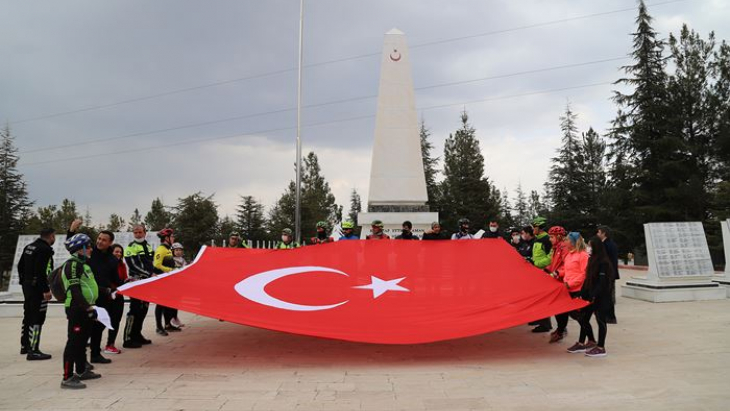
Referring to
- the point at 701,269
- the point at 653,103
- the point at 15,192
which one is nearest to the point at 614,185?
the point at 653,103

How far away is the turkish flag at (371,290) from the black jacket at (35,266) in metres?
1.41

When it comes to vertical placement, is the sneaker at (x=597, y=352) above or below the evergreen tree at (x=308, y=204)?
below

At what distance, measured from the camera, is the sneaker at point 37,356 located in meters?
5.77

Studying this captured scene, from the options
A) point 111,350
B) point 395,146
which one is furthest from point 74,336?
point 395,146

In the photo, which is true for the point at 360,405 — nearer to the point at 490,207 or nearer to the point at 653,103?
the point at 653,103

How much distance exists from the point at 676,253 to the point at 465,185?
1066 inches

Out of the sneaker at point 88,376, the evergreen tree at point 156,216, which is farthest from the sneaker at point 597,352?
the evergreen tree at point 156,216

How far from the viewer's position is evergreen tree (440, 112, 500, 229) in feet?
121

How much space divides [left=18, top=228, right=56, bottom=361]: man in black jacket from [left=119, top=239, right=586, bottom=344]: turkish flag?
142cm

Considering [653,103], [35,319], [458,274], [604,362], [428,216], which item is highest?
[653,103]

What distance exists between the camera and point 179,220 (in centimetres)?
3048

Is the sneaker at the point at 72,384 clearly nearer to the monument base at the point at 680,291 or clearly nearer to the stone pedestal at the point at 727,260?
the monument base at the point at 680,291

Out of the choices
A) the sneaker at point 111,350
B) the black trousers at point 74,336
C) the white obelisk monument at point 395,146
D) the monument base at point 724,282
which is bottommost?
the sneaker at point 111,350

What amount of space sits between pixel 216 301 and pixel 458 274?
3.25 m
